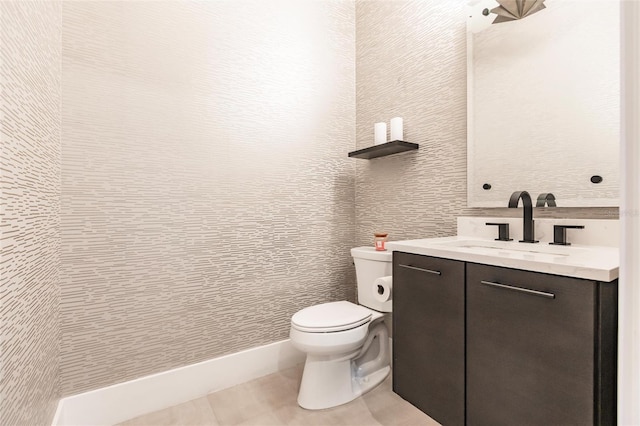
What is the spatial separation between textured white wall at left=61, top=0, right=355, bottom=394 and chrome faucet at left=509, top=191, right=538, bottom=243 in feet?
3.73

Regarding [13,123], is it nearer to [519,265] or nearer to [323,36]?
[519,265]

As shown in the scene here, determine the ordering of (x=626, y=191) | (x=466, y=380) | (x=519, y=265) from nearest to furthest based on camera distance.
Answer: (x=626, y=191) < (x=519, y=265) < (x=466, y=380)

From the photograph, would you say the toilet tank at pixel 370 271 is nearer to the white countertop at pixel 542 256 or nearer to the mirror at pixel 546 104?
the white countertop at pixel 542 256

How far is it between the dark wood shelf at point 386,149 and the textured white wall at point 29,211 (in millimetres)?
1540

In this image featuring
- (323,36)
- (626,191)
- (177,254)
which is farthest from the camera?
(323,36)

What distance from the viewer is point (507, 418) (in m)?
1.02

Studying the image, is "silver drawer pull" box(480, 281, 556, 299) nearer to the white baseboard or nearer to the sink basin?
the sink basin

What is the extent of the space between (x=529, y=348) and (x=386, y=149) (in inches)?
50.2

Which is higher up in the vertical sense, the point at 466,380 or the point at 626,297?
the point at 626,297

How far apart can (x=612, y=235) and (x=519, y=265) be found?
54 centimetres

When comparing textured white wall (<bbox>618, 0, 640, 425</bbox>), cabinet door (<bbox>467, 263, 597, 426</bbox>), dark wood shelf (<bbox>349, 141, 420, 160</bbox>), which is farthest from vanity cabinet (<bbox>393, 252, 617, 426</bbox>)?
dark wood shelf (<bbox>349, 141, 420, 160</bbox>)

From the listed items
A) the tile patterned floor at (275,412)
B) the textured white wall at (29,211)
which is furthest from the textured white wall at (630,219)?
the tile patterned floor at (275,412)

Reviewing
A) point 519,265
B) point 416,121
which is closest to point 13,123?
point 519,265

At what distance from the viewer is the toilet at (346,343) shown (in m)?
1.54
